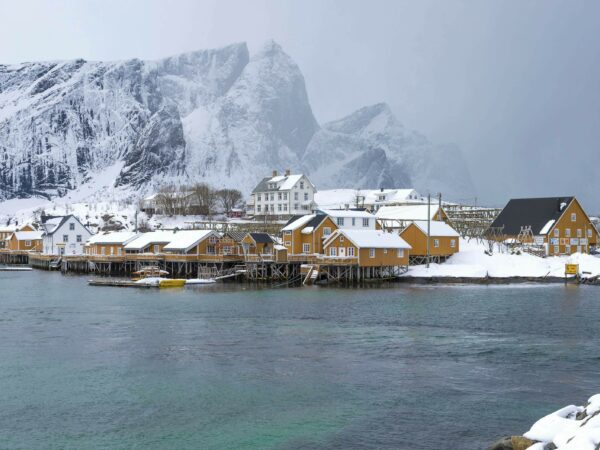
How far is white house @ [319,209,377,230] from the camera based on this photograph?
A: 75.5 metres

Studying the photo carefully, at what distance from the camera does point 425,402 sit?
23406 millimetres

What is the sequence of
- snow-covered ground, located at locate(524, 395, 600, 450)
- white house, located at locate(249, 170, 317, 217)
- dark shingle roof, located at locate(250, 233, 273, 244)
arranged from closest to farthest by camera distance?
snow-covered ground, located at locate(524, 395, 600, 450) → dark shingle roof, located at locate(250, 233, 273, 244) → white house, located at locate(249, 170, 317, 217)

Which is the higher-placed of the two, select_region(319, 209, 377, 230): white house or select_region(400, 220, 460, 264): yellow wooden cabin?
select_region(319, 209, 377, 230): white house

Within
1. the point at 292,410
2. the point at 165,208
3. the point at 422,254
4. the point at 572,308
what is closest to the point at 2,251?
the point at 165,208

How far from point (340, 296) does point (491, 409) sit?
31879mm

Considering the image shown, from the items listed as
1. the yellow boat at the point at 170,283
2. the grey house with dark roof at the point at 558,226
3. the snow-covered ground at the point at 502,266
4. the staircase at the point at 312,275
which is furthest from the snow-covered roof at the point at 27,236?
the grey house with dark roof at the point at 558,226

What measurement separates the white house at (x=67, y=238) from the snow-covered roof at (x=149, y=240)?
1668 centimetres

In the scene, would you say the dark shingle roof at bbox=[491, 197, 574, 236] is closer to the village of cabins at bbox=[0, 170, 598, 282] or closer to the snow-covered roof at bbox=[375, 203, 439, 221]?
the village of cabins at bbox=[0, 170, 598, 282]

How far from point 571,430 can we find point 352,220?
61926mm

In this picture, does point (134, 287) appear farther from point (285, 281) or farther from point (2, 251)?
point (2, 251)

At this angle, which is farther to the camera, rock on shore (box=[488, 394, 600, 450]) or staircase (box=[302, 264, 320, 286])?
staircase (box=[302, 264, 320, 286])

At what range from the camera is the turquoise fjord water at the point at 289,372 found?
20.7 meters

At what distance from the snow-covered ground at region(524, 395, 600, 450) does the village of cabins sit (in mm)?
49456

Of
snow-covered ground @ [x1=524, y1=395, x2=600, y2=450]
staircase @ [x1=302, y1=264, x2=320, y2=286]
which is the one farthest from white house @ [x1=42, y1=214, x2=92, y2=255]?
snow-covered ground @ [x1=524, y1=395, x2=600, y2=450]
